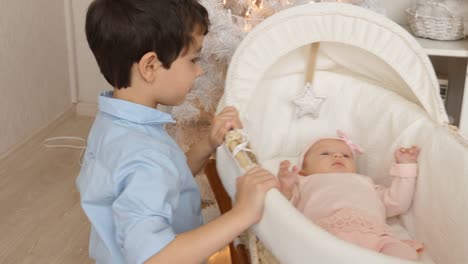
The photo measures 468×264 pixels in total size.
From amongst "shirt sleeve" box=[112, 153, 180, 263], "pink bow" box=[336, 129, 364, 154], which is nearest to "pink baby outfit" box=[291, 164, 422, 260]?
"pink bow" box=[336, 129, 364, 154]

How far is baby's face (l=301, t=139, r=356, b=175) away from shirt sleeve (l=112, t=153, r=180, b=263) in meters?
0.66

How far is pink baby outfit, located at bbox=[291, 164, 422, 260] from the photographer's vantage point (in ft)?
4.01

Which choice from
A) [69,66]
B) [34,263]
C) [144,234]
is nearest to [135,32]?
[144,234]

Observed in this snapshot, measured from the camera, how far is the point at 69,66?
296 centimetres

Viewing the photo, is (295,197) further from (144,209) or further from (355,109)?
(144,209)

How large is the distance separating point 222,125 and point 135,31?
0.32m

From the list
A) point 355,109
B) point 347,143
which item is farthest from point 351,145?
point 355,109

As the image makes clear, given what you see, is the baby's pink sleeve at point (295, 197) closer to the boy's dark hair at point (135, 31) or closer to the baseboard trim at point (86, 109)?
the boy's dark hair at point (135, 31)

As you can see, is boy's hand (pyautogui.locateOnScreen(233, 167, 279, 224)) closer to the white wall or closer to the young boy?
the young boy

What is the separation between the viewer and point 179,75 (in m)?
1.09

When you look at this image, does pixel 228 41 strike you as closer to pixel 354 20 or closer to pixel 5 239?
pixel 354 20

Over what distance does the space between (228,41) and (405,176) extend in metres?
0.67

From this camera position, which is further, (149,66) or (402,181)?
(402,181)

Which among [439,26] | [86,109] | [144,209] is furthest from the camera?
[86,109]
